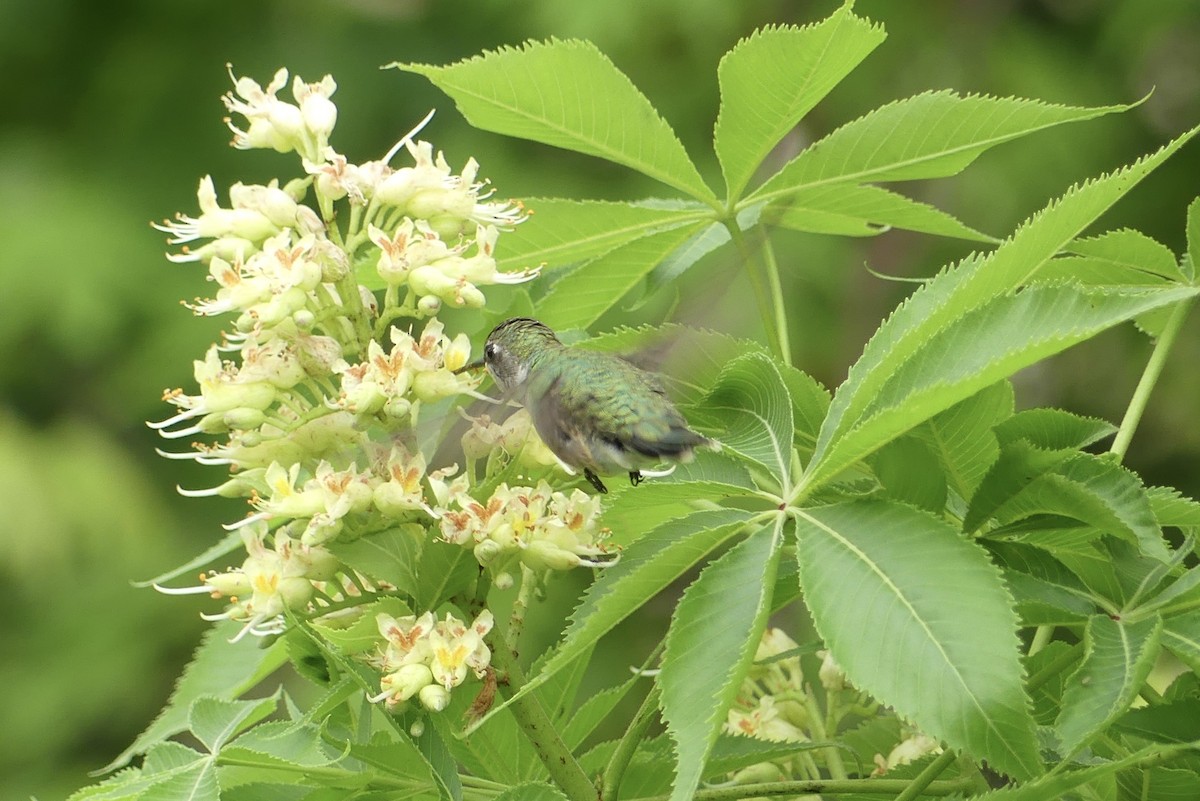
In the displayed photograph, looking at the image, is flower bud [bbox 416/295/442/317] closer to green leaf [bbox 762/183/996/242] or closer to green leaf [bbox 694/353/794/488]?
green leaf [bbox 694/353/794/488]

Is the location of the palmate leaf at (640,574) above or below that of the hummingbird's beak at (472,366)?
below

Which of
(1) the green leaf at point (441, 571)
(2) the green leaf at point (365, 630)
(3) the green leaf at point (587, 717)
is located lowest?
(3) the green leaf at point (587, 717)

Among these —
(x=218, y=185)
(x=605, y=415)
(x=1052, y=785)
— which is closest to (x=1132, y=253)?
(x=605, y=415)

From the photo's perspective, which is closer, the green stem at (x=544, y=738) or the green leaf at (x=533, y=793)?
the green leaf at (x=533, y=793)

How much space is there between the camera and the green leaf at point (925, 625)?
974 mm

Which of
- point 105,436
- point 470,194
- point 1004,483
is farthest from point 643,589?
point 105,436

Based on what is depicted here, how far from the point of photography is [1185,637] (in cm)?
114

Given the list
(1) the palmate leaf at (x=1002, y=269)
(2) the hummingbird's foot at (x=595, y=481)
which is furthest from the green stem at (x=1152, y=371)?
(2) the hummingbird's foot at (x=595, y=481)

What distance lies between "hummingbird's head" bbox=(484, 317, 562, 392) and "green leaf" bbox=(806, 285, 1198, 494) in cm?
44

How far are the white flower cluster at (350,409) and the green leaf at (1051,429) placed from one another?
38cm

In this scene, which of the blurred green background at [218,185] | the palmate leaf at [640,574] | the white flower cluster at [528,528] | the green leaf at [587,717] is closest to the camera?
the palmate leaf at [640,574]

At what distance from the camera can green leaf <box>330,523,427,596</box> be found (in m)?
1.21

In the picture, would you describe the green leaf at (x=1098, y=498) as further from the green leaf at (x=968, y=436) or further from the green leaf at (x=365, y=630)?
the green leaf at (x=365, y=630)

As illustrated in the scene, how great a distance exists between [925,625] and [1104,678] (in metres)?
0.16
